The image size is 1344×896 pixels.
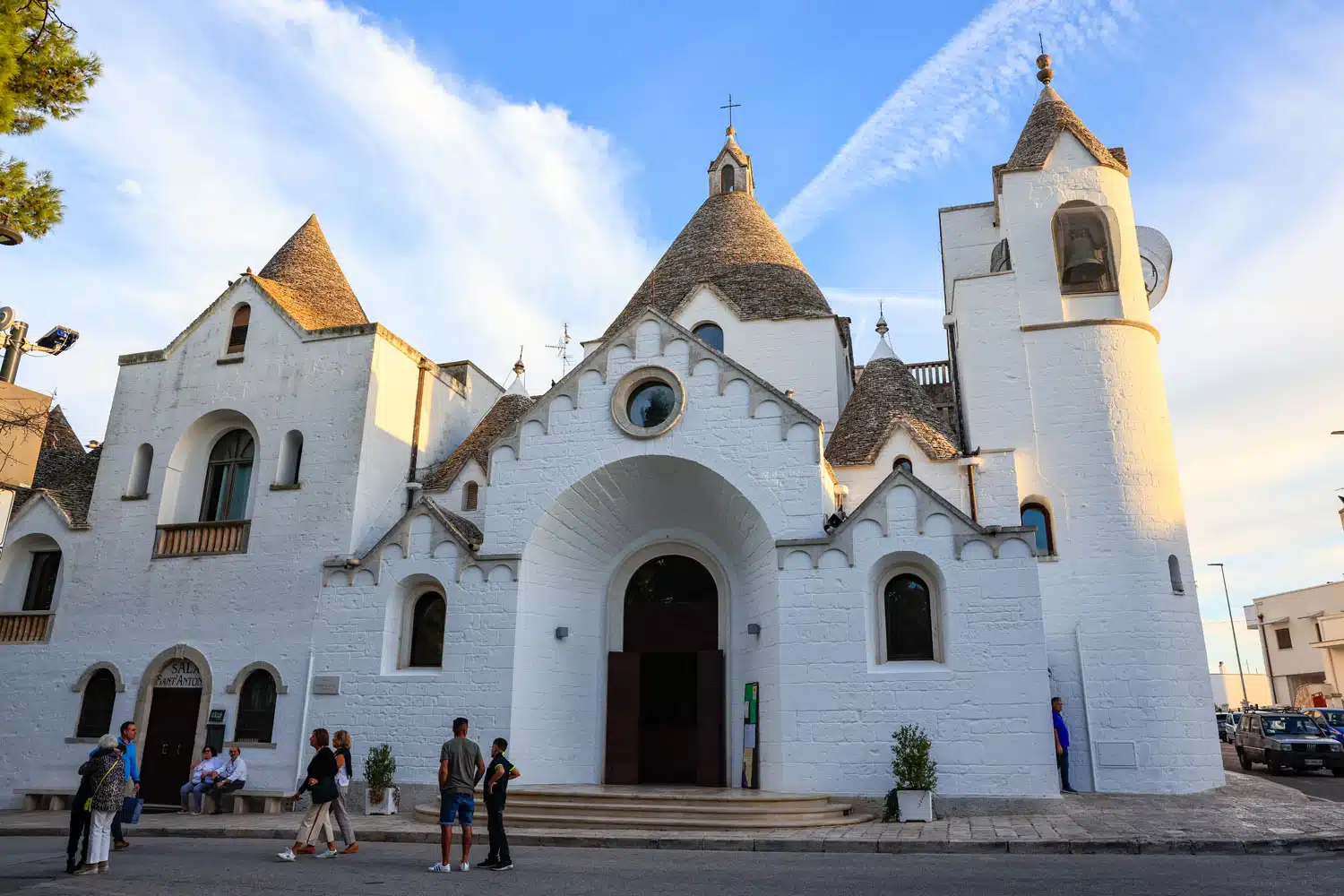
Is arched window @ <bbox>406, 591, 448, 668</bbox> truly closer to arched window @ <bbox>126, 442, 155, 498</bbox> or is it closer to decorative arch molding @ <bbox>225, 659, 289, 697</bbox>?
decorative arch molding @ <bbox>225, 659, 289, 697</bbox>

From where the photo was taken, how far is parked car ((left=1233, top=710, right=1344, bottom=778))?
73.0 ft

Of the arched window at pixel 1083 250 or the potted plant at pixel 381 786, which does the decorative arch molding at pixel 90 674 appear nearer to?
the potted plant at pixel 381 786

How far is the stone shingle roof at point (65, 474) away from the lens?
1991cm

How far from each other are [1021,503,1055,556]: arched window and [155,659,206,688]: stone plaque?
1617 cm

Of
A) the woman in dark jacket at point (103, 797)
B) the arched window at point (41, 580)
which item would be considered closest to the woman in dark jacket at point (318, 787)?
the woman in dark jacket at point (103, 797)

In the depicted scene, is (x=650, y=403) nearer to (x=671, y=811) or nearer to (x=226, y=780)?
(x=671, y=811)

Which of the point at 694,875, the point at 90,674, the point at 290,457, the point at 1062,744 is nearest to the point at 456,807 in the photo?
the point at 694,875

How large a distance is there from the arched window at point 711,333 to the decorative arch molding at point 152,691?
43.1 feet

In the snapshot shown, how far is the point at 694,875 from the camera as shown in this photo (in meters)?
9.48

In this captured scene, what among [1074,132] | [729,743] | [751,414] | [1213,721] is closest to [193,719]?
[729,743]

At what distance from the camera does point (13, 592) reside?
19.8 m

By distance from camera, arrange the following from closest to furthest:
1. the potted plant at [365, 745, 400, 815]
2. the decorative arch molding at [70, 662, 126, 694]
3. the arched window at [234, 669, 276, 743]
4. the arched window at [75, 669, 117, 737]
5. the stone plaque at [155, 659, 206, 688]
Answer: the potted plant at [365, 745, 400, 815]
the arched window at [234, 669, 276, 743]
the stone plaque at [155, 659, 206, 688]
the arched window at [75, 669, 117, 737]
the decorative arch molding at [70, 662, 126, 694]

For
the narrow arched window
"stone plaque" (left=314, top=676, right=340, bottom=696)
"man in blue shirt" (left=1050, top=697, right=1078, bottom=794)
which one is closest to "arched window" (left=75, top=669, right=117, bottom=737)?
"stone plaque" (left=314, top=676, right=340, bottom=696)

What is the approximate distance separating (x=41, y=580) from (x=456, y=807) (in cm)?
1490
